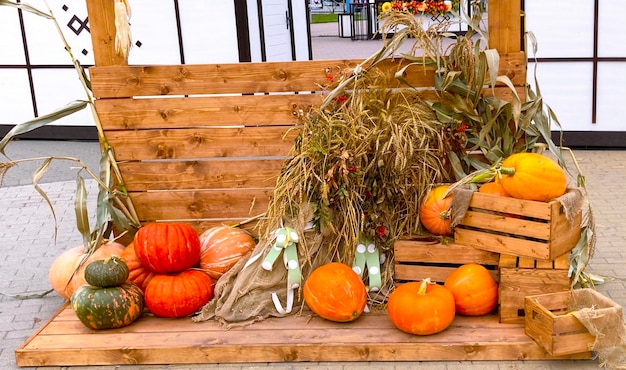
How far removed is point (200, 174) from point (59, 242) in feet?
6.22

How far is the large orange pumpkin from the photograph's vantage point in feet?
15.2

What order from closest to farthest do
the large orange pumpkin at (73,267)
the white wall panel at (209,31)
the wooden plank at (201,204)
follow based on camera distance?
the large orange pumpkin at (73,267) < the wooden plank at (201,204) < the white wall panel at (209,31)

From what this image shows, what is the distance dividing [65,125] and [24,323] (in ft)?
20.1

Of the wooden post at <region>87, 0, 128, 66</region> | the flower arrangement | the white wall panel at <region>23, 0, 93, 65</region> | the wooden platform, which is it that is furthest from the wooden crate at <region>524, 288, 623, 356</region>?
the white wall panel at <region>23, 0, 93, 65</region>

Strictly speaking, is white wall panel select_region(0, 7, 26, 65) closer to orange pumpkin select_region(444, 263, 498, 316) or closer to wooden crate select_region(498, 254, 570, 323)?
orange pumpkin select_region(444, 263, 498, 316)

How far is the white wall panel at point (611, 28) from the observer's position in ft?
26.7

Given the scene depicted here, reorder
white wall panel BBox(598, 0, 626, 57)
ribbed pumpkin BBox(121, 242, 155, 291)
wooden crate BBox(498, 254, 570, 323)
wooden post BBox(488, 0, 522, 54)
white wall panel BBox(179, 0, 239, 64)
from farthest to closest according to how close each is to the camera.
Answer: white wall panel BBox(179, 0, 239, 64) → white wall panel BBox(598, 0, 626, 57) → ribbed pumpkin BBox(121, 242, 155, 291) → wooden post BBox(488, 0, 522, 54) → wooden crate BBox(498, 254, 570, 323)

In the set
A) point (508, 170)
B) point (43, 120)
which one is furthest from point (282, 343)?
point (43, 120)

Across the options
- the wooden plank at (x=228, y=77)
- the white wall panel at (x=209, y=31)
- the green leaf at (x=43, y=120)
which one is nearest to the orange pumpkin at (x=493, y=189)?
the wooden plank at (x=228, y=77)

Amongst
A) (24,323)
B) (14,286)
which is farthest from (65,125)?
(24,323)

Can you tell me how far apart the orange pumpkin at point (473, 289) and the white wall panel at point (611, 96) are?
5.04 m

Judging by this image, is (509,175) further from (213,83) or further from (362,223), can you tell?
(213,83)

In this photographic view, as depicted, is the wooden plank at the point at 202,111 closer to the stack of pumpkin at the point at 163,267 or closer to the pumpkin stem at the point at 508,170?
the stack of pumpkin at the point at 163,267

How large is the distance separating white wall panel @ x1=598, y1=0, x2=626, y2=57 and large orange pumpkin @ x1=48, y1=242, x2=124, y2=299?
19.1 feet
